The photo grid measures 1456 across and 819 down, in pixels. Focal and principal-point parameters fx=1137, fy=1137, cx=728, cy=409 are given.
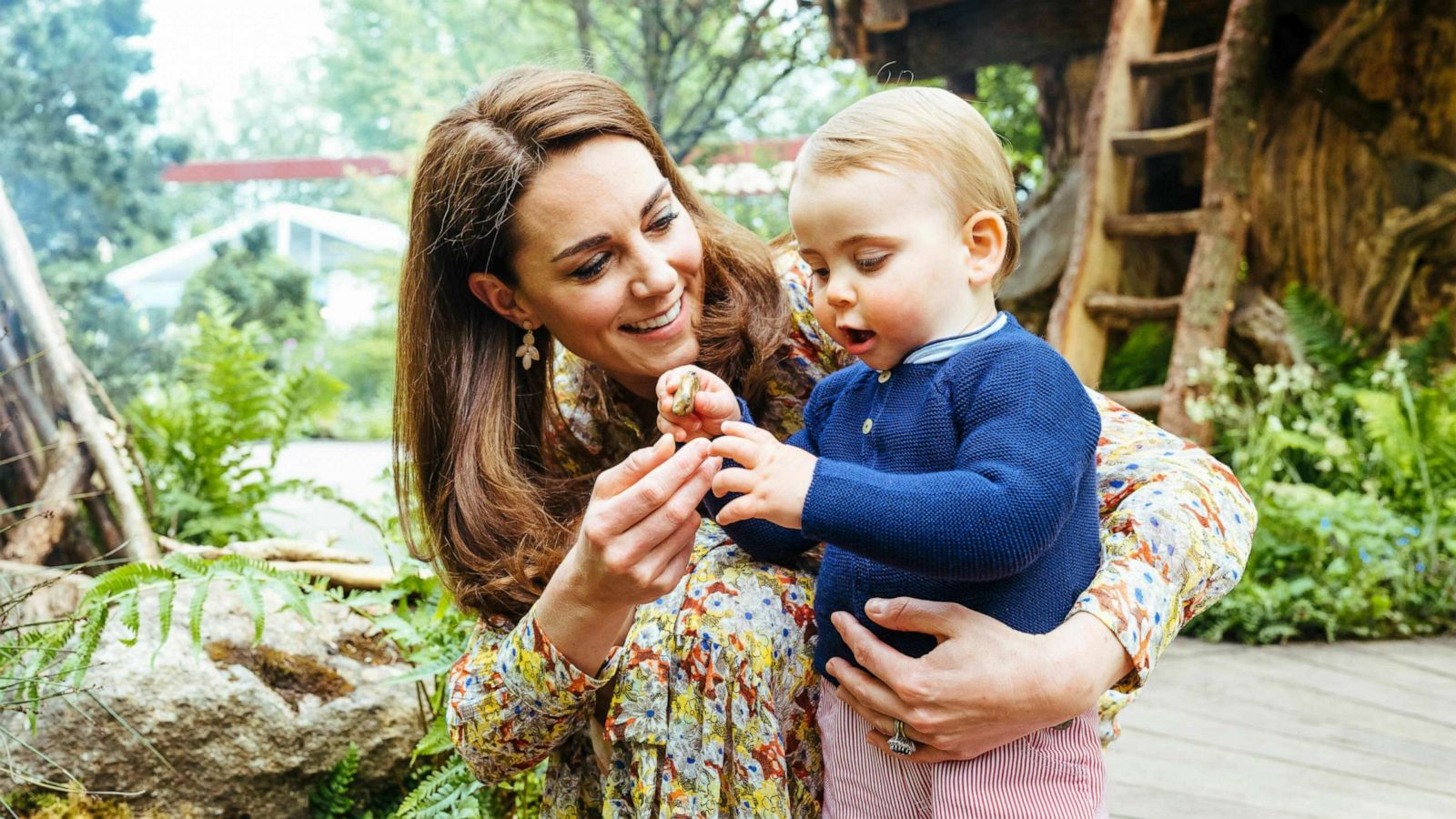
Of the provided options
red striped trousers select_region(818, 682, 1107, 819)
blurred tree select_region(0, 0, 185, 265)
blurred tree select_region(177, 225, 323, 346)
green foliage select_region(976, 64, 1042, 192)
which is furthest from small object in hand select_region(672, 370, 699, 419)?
blurred tree select_region(177, 225, 323, 346)

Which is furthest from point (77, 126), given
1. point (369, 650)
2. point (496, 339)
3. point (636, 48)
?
point (496, 339)

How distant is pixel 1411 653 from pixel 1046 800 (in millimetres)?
2612

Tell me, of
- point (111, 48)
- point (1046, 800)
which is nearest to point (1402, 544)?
Result: point (1046, 800)

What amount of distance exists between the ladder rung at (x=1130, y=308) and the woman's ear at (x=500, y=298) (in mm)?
3522

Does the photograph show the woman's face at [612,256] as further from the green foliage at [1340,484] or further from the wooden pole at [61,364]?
the green foliage at [1340,484]

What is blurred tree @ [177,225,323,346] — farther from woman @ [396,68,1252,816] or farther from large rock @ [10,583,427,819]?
woman @ [396,68,1252,816]

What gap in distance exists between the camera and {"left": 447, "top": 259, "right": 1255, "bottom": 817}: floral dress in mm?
1506

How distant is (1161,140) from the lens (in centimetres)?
491

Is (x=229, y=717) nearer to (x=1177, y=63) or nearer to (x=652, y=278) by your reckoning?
(x=652, y=278)

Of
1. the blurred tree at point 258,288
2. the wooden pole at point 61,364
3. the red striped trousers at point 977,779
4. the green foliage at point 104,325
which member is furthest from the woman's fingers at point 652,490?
the blurred tree at point 258,288

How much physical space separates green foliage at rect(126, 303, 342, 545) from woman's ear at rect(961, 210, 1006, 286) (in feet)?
10.1

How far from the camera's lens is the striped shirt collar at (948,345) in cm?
141

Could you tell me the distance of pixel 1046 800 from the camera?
4.55ft

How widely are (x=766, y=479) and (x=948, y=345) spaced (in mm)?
321
